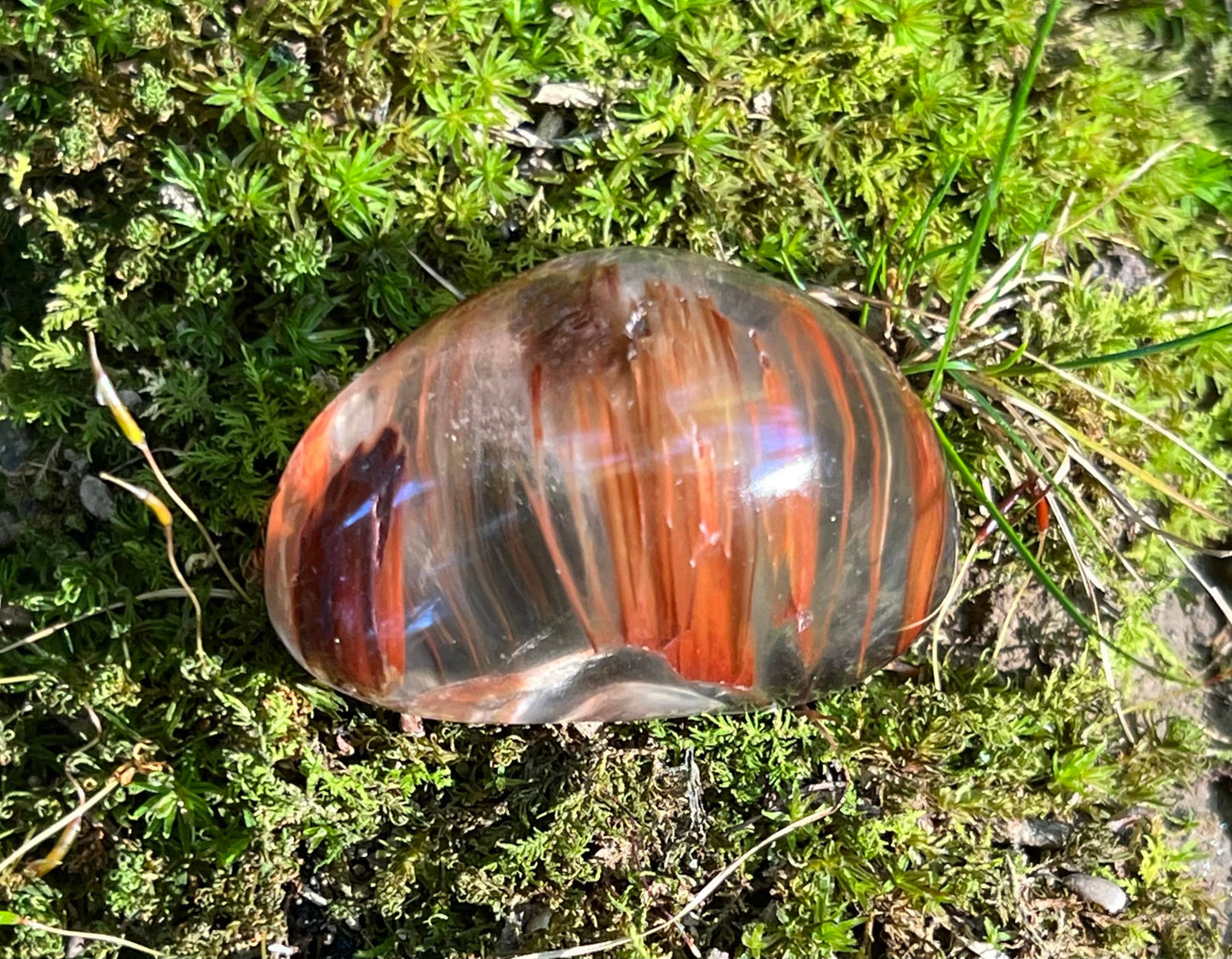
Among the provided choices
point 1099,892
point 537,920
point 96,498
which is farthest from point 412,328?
point 1099,892

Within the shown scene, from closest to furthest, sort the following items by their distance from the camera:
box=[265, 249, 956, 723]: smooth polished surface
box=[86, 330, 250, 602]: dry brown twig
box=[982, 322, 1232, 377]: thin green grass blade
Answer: box=[265, 249, 956, 723]: smooth polished surface
box=[86, 330, 250, 602]: dry brown twig
box=[982, 322, 1232, 377]: thin green grass blade

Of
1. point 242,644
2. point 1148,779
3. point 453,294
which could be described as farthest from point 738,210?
point 1148,779

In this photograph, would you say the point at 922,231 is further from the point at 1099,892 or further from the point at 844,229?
the point at 1099,892

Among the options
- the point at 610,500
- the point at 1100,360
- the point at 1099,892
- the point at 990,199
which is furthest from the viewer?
the point at 1099,892

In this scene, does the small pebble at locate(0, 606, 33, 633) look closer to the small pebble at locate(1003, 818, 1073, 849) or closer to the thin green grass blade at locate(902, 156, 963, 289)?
the thin green grass blade at locate(902, 156, 963, 289)

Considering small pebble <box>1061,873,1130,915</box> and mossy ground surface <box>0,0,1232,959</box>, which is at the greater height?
mossy ground surface <box>0,0,1232,959</box>

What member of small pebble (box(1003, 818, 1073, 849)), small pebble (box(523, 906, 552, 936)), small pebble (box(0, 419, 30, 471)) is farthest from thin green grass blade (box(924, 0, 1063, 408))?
small pebble (box(0, 419, 30, 471))
